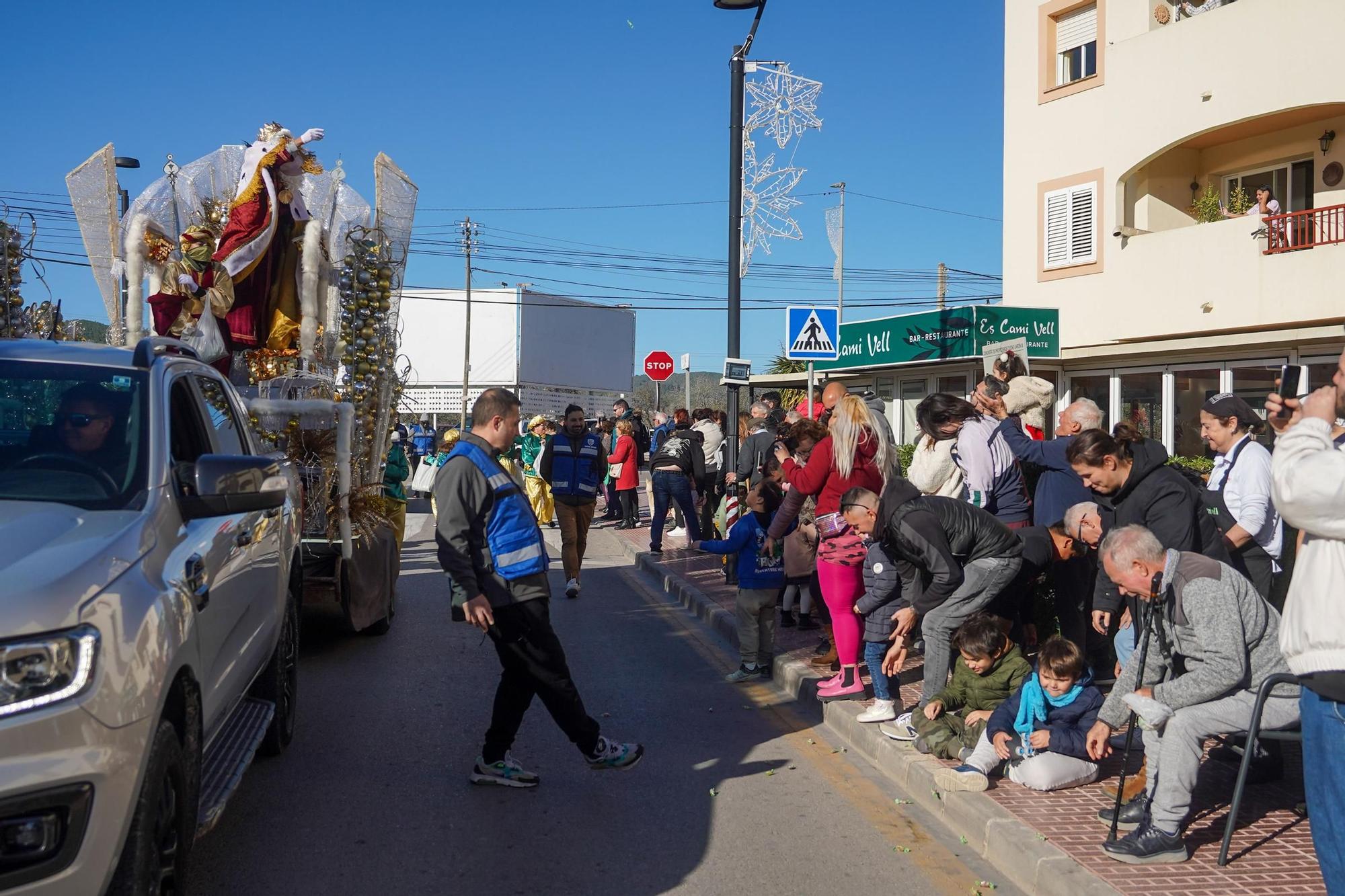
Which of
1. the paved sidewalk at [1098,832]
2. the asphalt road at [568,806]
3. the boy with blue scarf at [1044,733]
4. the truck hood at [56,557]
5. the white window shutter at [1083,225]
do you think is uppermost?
the white window shutter at [1083,225]

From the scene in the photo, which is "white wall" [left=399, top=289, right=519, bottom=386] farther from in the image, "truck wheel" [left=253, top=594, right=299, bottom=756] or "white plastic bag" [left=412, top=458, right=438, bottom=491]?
"truck wheel" [left=253, top=594, right=299, bottom=756]

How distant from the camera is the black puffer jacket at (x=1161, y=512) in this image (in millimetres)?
5953

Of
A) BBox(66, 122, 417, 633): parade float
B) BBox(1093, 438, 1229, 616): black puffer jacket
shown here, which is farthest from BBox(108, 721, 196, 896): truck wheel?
BBox(66, 122, 417, 633): parade float

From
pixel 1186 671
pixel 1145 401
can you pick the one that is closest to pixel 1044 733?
pixel 1186 671

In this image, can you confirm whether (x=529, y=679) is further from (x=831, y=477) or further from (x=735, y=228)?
(x=735, y=228)

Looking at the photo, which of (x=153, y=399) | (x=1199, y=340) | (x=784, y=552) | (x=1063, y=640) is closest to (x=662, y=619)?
(x=784, y=552)

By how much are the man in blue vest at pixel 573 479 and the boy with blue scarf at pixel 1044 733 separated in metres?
6.88

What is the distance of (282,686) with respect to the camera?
20.3 feet

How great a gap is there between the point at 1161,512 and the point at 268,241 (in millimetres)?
6805

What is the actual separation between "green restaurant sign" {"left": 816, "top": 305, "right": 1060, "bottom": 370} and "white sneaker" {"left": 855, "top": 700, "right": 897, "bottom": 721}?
1220 centimetres

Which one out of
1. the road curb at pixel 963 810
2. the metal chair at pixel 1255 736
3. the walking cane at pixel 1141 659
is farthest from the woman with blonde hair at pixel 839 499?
the metal chair at pixel 1255 736

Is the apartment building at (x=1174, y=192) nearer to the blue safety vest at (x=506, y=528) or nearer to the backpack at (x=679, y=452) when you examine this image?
the backpack at (x=679, y=452)

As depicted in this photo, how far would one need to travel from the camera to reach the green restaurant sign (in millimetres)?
19078

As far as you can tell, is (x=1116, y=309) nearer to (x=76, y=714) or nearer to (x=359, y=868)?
(x=359, y=868)
